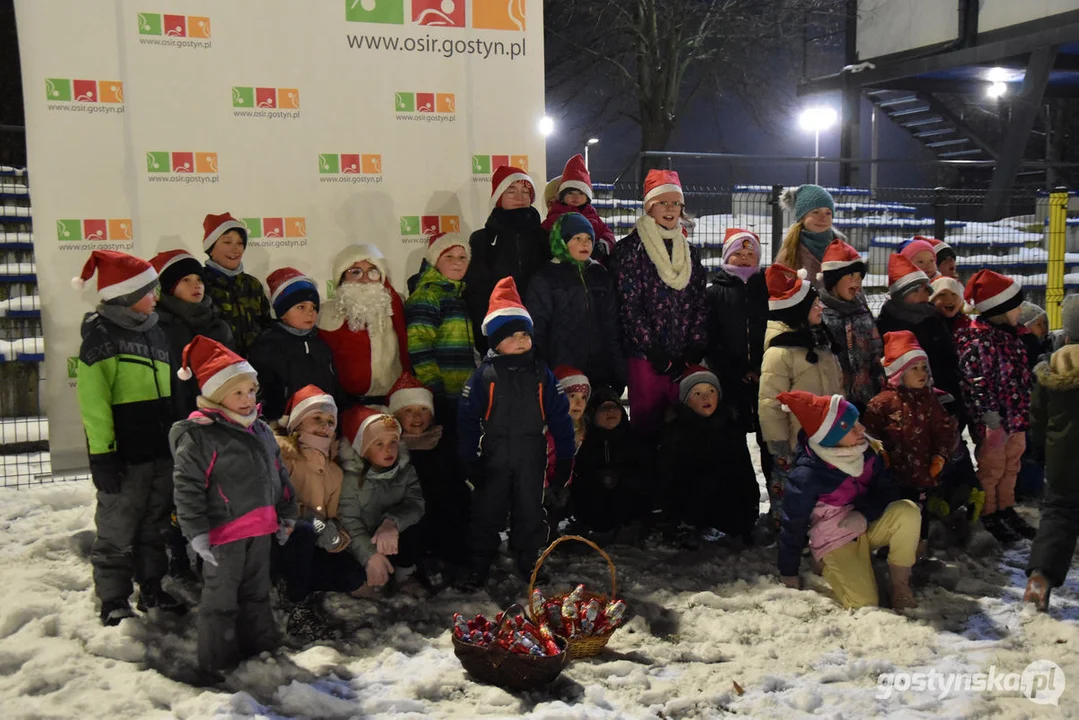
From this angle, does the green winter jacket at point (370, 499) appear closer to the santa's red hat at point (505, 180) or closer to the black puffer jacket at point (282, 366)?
the black puffer jacket at point (282, 366)

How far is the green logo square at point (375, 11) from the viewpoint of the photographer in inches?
248

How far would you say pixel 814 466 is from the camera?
4926 millimetres

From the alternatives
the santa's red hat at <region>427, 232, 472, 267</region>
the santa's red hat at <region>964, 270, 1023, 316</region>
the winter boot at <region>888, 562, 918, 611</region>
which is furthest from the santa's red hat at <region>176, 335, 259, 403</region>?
the santa's red hat at <region>964, 270, 1023, 316</region>

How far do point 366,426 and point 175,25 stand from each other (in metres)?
3.06

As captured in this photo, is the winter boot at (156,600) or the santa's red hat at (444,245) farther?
the santa's red hat at (444,245)

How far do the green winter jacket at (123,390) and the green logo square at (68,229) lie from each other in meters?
1.52

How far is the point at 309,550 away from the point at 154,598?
860mm

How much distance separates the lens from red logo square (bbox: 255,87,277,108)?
616cm

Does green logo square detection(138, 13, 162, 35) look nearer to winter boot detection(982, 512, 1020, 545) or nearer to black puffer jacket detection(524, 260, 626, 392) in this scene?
black puffer jacket detection(524, 260, 626, 392)

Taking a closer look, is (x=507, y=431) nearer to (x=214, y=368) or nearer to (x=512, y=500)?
(x=512, y=500)

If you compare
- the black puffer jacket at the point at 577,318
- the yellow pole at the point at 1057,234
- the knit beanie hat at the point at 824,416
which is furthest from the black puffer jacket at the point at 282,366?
the yellow pole at the point at 1057,234

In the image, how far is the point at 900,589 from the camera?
4.87 meters

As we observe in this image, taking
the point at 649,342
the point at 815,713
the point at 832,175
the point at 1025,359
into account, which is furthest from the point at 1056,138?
the point at 815,713

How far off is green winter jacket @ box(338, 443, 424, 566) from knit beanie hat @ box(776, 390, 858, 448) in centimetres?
204
